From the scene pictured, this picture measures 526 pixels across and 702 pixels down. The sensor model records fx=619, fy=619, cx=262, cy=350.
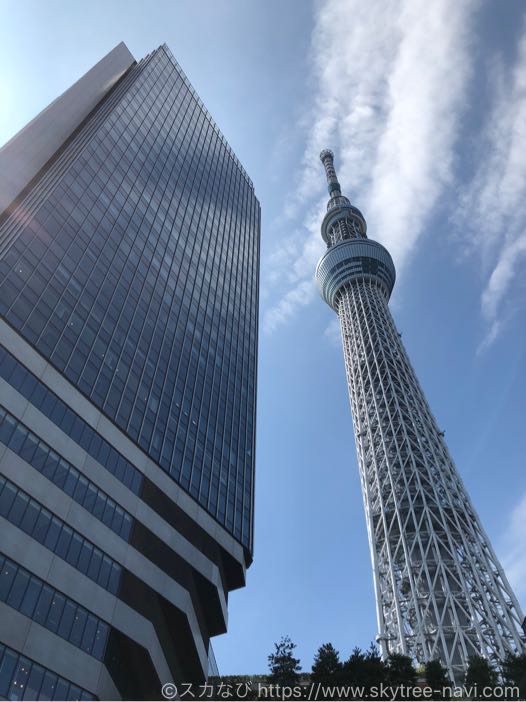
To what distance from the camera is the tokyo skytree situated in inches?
2489

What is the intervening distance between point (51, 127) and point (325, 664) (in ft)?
197

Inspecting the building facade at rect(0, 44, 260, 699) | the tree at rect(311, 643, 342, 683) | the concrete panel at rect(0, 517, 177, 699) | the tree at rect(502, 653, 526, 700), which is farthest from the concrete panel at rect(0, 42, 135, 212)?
the tree at rect(502, 653, 526, 700)

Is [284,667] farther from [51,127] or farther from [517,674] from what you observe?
[51,127]

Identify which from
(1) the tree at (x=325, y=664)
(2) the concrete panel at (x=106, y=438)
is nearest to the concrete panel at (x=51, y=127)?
(2) the concrete panel at (x=106, y=438)

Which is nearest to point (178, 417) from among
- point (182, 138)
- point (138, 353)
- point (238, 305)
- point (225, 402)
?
point (138, 353)

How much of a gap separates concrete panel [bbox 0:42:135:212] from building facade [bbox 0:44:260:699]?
12.2 inches

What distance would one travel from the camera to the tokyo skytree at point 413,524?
2489 inches

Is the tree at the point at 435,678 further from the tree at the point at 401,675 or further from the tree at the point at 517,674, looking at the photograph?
the tree at the point at 517,674

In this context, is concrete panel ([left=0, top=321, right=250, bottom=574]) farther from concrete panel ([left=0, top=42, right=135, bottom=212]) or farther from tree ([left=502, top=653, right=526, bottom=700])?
tree ([left=502, top=653, right=526, bottom=700])

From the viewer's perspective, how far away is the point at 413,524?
75688 mm

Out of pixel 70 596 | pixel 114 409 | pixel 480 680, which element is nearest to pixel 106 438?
pixel 114 409

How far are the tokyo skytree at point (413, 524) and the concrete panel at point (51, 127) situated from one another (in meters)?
56.8

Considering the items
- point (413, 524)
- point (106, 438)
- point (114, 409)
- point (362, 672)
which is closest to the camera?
point (362, 672)

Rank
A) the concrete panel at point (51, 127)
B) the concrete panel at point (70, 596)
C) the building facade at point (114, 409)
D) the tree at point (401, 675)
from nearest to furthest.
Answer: the tree at point (401, 675) < the concrete panel at point (70, 596) < the building facade at point (114, 409) < the concrete panel at point (51, 127)
